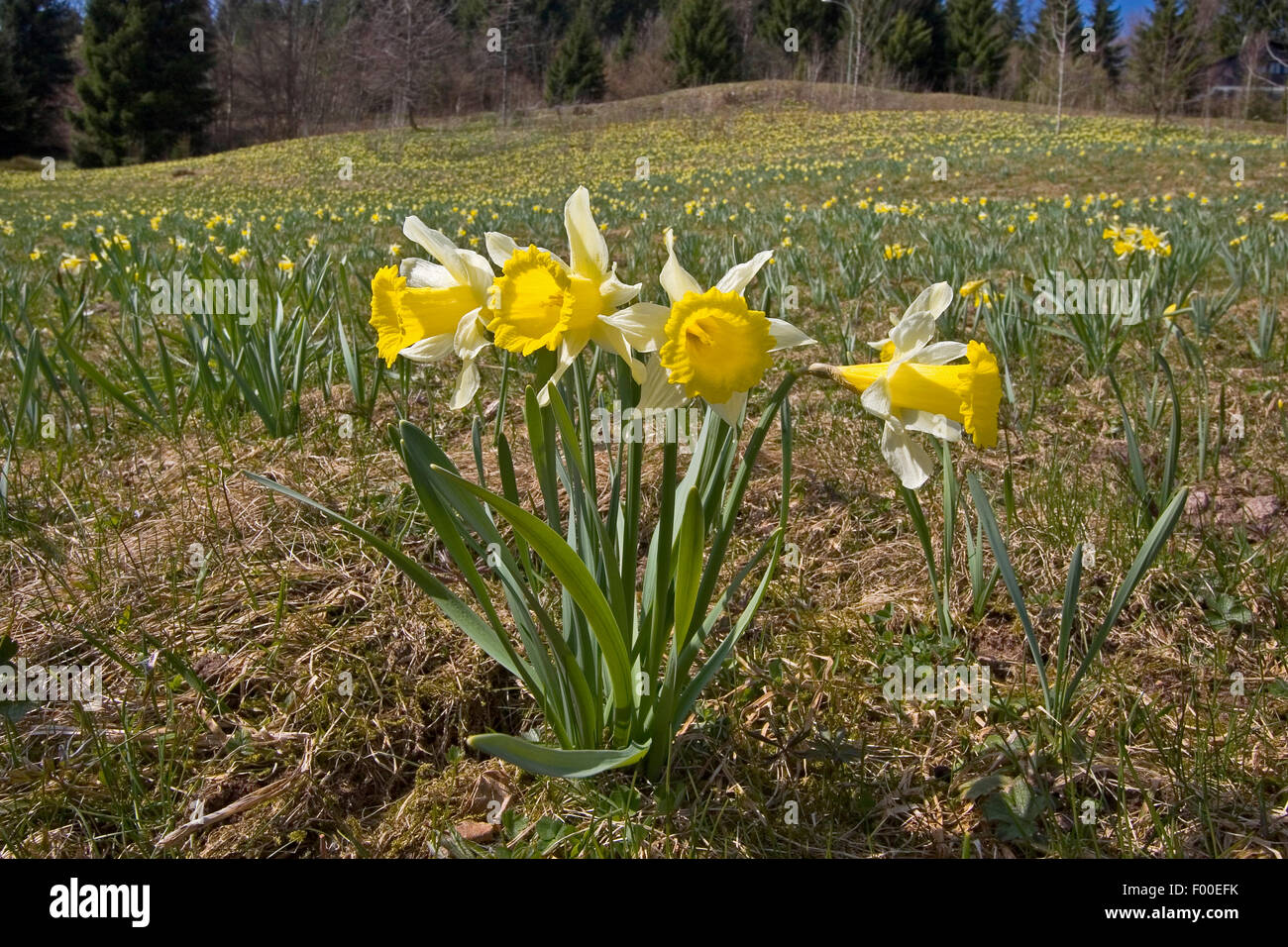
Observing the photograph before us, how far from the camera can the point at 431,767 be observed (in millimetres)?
1205

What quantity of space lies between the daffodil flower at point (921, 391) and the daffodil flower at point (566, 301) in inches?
8.5

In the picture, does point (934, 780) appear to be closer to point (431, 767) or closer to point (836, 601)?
point (836, 601)

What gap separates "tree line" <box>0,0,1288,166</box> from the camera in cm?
2519

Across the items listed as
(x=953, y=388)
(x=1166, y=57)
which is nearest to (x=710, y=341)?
(x=953, y=388)

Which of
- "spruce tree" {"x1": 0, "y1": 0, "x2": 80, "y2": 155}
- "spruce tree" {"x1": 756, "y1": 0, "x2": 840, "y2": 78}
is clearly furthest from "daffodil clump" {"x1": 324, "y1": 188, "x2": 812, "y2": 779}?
"spruce tree" {"x1": 756, "y1": 0, "x2": 840, "y2": 78}

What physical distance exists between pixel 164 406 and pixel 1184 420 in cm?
303

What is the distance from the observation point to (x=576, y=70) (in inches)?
1281

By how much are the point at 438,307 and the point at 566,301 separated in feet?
0.62

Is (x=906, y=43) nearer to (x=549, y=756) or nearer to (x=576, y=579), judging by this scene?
(x=576, y=579)

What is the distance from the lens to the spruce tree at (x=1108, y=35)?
1501 inches

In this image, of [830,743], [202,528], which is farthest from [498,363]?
[830,743]

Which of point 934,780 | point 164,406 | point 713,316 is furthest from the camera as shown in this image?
point 164,406

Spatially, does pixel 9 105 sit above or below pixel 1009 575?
above

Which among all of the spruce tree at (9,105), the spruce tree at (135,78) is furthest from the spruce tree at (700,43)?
the spruce tree at (9,105)
